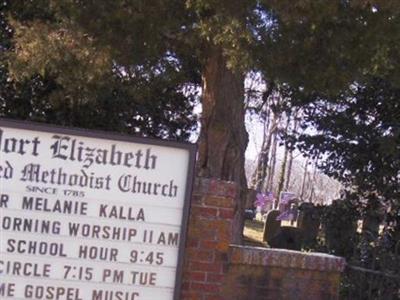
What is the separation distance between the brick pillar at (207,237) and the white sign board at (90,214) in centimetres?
41

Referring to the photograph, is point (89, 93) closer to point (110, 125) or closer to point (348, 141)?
point (110, 125)

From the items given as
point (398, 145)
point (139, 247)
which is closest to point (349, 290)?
point (398, 145)

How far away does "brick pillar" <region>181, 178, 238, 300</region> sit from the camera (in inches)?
203

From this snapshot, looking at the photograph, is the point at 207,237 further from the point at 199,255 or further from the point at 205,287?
the point at 205,287

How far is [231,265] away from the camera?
19.0 feet

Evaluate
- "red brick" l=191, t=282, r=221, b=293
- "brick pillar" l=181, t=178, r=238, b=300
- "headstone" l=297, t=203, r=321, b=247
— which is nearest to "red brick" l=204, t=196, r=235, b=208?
"brick pillar" l=181, t=178, r=238, b=300

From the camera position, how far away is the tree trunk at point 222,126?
9.72 meters

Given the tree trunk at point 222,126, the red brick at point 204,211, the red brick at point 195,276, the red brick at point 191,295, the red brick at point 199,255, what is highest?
the tree trunk at point 222,126

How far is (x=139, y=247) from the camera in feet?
15.5

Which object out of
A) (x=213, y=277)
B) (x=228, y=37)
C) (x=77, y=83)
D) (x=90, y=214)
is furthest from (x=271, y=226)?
(x=90, y=214)

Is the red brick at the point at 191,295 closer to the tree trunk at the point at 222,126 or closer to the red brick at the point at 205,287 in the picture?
the red brick at the point at 205,287

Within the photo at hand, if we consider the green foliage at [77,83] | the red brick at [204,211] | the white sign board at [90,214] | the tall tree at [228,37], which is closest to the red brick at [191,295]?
the white sign board at [90,214]

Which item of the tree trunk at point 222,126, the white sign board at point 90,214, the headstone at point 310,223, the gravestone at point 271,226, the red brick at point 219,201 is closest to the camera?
the white sign board at point 90,214

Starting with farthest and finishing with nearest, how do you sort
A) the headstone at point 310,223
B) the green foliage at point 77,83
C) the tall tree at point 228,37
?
the headstone at point 310,223, the green foliage at point 77,83, the tall tree at point 228,37
